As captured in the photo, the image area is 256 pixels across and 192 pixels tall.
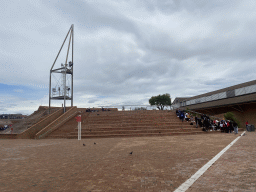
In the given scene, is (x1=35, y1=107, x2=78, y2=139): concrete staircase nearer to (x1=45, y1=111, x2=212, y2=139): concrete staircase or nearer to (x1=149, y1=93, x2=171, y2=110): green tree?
(x1=45, y1=111, x2=212, y2=139): concrete staircase

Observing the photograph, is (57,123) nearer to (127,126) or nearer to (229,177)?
(127,126)

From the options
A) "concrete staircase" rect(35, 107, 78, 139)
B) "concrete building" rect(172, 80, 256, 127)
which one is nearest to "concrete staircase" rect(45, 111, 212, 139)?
"concrete staircase" rect(35, 107, 78, 139)

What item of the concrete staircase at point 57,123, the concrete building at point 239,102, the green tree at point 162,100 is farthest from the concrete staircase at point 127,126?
the green tree at point 162,100

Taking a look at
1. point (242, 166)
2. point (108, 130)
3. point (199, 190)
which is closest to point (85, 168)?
point (199, 190)

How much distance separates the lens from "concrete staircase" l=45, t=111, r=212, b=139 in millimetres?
17469

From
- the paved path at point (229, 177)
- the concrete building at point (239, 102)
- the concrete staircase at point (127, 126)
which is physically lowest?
the paved path at point (229, 177)

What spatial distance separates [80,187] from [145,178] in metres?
1.76

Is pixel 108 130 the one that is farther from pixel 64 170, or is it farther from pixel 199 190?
pixel 199 190

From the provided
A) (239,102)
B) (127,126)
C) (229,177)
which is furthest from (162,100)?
(229,177)

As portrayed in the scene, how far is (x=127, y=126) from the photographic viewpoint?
19.2m

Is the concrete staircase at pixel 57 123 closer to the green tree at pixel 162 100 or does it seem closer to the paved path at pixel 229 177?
the paved path at pixel 229 177

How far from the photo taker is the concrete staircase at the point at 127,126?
1747cm

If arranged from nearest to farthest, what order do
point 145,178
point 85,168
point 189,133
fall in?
point 145,178
point 85,168
point 189,133

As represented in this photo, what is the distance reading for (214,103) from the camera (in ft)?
113
